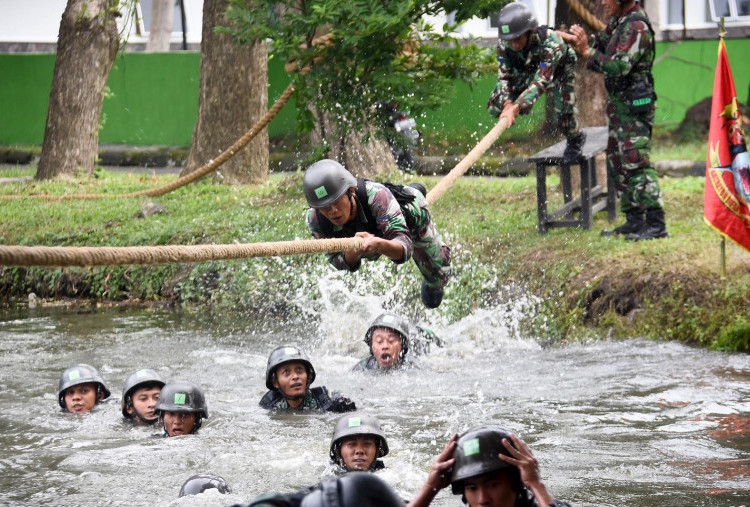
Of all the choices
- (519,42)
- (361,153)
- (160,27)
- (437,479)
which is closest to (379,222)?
(437,479)

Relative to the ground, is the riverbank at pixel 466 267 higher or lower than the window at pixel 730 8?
lower

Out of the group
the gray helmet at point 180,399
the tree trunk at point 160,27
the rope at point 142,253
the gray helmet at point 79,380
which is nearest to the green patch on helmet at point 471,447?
the rope at point 142,253

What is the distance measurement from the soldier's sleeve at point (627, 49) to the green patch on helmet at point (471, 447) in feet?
25.9

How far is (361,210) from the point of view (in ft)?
25.0

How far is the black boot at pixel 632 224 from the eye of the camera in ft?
39.1

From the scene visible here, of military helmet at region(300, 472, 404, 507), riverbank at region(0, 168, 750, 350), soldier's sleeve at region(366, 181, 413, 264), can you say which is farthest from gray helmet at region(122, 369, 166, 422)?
military helmet at region(300, 472, 404, 507)

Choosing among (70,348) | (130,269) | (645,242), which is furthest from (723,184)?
(130,269)

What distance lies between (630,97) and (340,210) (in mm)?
5294

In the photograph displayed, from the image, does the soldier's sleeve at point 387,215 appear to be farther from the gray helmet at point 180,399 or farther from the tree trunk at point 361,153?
the tree trunk at point 361,153

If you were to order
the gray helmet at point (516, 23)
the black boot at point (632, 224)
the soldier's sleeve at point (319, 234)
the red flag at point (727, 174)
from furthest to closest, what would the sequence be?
the black boot at point (632, 224)
the gray helmet at point (516, 23)
the red flag at point (727, 174)
the soldier's sleeve at point (319, 234)

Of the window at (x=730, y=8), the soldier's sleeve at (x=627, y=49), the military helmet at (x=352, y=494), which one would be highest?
the window at (x=730, y=8)

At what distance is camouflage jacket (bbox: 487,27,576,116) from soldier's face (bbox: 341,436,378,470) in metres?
5.59

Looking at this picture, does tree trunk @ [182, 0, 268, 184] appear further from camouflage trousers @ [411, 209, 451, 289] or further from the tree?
camouflage trousers @ [411, 209, 451, 289]

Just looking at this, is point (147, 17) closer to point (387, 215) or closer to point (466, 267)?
point (466, 267)
